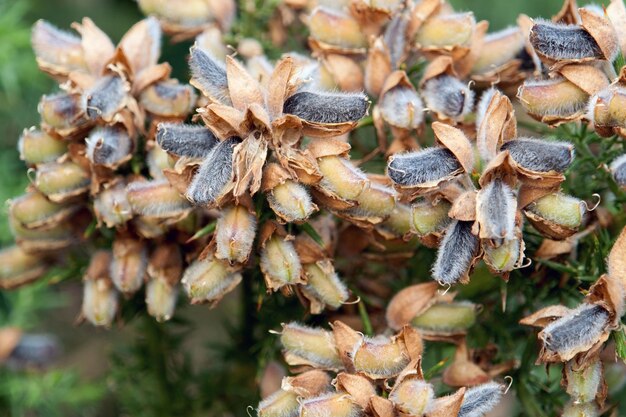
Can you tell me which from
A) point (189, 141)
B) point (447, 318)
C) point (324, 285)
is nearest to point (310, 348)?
point (324, 285)

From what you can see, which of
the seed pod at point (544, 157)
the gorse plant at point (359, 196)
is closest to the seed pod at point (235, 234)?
the gorse plant at point (359, 196)

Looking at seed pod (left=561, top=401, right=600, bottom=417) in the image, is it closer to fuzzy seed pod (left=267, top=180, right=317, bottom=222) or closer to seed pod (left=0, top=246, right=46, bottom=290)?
fuzzy seed pod (left=267, top=180, right=317, bottom=222)

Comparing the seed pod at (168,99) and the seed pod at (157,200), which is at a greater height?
the seed pod at (168,99)

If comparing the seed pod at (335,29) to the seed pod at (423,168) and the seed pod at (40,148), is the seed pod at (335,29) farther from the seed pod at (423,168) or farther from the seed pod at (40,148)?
the seed pod at (40,148)

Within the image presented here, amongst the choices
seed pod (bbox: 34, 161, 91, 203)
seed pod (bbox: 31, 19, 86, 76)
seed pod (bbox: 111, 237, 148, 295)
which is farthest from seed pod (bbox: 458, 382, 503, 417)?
seed pod (bbox: 31, 19, 86, 76)

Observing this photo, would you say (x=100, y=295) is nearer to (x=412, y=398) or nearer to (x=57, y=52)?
(x=57, y=52)

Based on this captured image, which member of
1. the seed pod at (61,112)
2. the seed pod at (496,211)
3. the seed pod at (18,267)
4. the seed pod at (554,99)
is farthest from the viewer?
the seed pod at (18,267)

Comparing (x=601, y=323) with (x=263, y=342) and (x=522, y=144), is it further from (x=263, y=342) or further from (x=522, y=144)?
(x=263, y=342)

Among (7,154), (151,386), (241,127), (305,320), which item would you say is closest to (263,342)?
(305,320)
